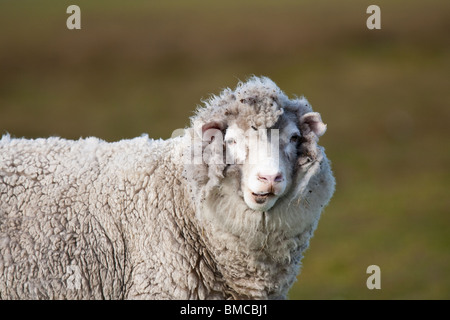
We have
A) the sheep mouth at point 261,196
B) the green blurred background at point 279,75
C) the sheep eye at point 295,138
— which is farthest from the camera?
the green blurred background at point 279,75

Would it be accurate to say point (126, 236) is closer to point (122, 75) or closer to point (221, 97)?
point (221, 97)

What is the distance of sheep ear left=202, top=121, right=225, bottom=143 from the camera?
224 inches

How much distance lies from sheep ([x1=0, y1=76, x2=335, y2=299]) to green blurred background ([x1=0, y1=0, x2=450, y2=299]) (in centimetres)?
2270

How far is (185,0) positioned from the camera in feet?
174

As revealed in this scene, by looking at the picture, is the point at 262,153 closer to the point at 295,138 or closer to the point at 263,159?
the point at 263,159

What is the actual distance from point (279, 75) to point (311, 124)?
36.5 m

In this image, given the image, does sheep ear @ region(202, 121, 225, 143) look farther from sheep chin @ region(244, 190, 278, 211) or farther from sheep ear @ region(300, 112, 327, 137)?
sheep ear @ region(300, 112, 327, 137)

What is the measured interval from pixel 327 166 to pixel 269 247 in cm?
73

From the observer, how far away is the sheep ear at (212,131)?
5.69 meters

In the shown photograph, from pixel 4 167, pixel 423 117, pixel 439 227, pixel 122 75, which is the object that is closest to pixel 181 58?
pixel 122 75

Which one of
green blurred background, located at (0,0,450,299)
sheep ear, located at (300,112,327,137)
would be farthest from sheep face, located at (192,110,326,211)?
green blurred background, located at (0,0,450,299)

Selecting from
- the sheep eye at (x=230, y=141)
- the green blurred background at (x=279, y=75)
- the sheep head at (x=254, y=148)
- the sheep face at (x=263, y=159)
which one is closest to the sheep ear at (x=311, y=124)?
the sheep head at (x=254, y=148)

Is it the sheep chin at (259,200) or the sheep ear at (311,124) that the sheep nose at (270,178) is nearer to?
the sheep chin at (259,200)

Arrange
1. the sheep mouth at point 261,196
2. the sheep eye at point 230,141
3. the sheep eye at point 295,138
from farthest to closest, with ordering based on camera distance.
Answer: the sheep eye at point 295,138 < the sheep eye at point 230,141 < the sheep mouth at point 261,196
